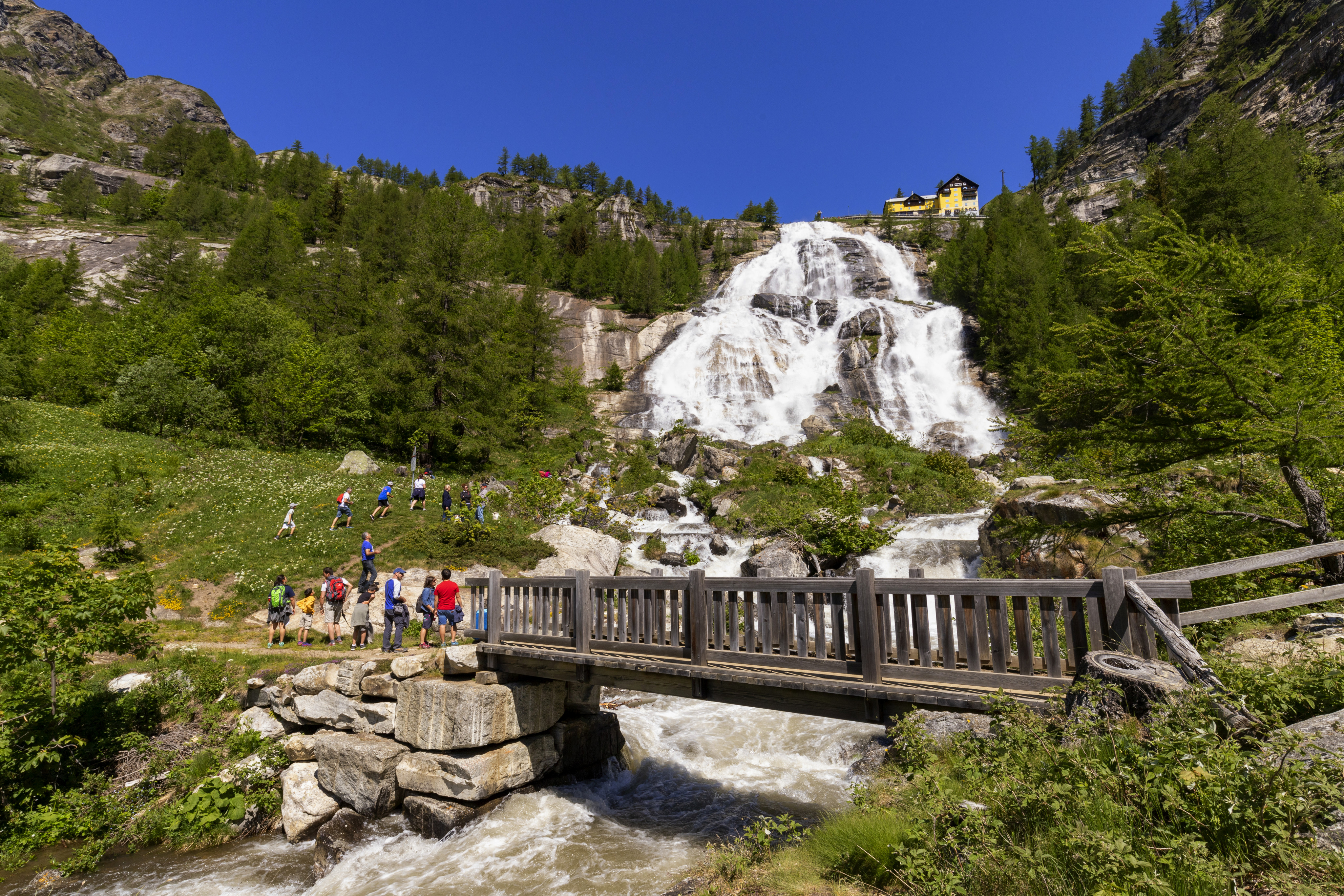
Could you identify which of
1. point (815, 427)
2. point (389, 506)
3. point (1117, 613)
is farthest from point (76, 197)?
point (1117, 613)

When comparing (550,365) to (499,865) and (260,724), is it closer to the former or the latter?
(260,724)

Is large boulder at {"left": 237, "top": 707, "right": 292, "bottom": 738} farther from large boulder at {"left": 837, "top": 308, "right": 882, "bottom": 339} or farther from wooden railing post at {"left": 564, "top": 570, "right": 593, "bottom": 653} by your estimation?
large boulder at {"left": 837, "top": 308, "right": 882, "bottom": 339}

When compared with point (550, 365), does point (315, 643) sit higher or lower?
lower

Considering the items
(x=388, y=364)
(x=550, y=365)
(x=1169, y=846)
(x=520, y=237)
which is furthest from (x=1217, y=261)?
(x=520, y=237)

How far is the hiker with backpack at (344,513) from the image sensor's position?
808 inches

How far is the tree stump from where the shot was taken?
4.23m

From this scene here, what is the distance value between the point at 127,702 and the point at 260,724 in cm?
254

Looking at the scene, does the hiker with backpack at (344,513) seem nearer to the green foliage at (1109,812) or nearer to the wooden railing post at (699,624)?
the wooden railing post at (699,624)

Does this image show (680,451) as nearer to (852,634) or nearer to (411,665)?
(411,665)

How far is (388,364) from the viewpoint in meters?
33.0

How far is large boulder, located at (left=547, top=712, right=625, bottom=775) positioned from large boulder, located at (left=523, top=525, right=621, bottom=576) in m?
8.46

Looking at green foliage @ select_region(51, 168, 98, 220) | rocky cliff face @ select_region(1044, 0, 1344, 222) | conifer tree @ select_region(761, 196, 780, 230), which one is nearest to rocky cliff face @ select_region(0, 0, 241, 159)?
green foliage @ select_region(51, 168, 98, 220)

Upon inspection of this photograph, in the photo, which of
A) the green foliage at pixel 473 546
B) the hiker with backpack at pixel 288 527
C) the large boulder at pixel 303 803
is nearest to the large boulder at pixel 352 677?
the large boulder at pixel 303 803

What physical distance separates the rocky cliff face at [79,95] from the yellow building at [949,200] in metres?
147
